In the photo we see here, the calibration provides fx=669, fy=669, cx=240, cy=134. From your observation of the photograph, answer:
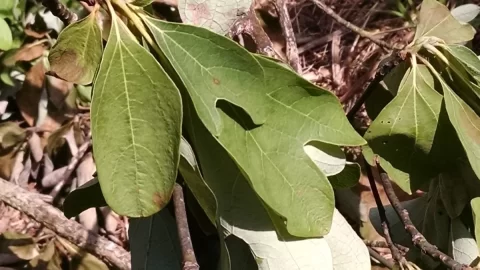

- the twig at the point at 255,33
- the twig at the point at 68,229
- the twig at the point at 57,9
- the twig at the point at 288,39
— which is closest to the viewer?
the twig at the point at 57,9

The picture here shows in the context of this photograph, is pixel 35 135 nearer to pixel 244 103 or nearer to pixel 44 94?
pixel 44 94

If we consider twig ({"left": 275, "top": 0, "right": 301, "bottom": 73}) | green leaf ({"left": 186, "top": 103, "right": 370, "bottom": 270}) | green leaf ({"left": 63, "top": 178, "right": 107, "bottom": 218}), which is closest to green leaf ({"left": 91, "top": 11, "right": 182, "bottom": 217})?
green leaf ({"left": 186, "top": 103, "right": 370, "bottom": 270})

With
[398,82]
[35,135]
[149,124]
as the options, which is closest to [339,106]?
[149,124]

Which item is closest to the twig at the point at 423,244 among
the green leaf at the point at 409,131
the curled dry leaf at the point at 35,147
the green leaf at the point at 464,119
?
the green leaf at the point at 409,131

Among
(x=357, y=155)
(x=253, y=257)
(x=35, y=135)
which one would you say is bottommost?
(x=35, y=135)

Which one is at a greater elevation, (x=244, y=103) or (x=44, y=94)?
(x=244, y=103)

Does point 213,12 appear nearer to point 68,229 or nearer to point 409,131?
point 409,131

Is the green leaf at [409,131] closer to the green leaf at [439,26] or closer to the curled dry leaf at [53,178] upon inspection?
the green leaf at [439,26]
